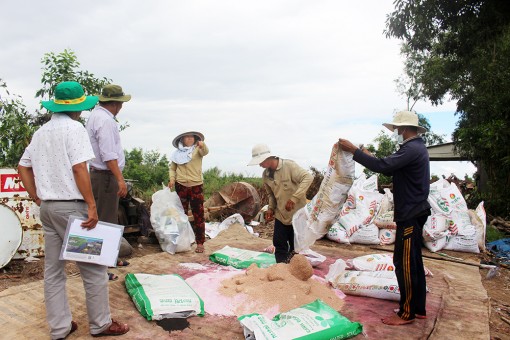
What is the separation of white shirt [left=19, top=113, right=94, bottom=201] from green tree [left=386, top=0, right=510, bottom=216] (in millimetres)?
7613

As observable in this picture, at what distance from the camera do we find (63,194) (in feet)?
8.50

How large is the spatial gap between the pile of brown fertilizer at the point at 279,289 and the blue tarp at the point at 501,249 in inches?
124

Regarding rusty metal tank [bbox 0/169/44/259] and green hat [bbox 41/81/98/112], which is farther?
rusty metal tank [bbox 0/169/44/259]

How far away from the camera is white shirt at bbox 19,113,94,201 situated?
257 centimetres

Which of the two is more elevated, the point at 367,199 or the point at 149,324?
the point at 367,199

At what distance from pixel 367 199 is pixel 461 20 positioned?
23.8ft

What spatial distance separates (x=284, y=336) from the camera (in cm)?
251

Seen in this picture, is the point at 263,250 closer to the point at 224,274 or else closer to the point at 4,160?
the point at 224,274

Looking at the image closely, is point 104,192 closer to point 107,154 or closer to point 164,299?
point 107,154

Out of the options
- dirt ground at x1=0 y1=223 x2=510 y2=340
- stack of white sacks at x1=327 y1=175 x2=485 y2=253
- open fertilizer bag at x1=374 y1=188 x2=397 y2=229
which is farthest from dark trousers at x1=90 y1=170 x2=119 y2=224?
open fertilizer bag at x1=374 y1=188 x2=397 y2=229

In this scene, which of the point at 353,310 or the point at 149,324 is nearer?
the point at 149,324

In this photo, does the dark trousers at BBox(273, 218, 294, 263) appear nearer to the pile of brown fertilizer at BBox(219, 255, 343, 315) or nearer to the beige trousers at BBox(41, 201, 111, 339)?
the pile of brown fertilizer at BBox(219, 255, 343, 315)

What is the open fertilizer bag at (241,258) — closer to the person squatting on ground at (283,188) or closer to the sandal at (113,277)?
the person squatting on ground at (283,188)

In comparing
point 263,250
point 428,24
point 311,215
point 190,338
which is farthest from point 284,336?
point 428,24
